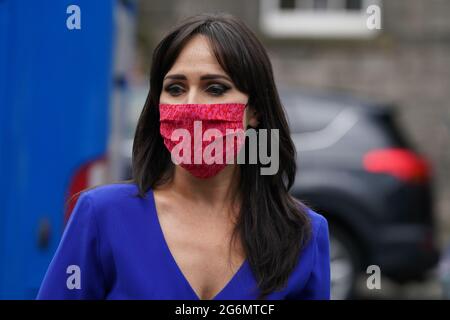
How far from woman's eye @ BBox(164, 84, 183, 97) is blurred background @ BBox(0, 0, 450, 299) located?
4.85ft

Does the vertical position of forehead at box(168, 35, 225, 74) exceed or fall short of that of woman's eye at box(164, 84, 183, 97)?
it exceeds it

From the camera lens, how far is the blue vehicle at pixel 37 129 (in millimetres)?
4273

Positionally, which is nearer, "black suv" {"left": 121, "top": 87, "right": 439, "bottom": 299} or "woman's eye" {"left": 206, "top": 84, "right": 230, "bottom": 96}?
"woman's eye" {"left": 206, "top": 84, "right": 230, "bottom": 96}

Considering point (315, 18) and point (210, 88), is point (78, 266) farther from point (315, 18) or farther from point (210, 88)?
point (315, 18)

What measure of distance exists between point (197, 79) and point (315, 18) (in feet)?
37.1

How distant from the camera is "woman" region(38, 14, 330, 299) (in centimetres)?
237

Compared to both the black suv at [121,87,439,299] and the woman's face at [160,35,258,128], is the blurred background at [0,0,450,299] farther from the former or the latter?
the woman's face at [160,35,258,128]

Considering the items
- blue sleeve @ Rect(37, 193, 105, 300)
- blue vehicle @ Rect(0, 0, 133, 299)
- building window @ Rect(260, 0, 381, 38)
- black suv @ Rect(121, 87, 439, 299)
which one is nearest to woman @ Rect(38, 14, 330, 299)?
blue sleeve @ Rect(37, 193, 105, 300)

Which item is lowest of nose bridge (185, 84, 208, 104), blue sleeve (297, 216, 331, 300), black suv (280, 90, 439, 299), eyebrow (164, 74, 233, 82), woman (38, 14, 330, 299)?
black suv (280, 90, 439, 299)

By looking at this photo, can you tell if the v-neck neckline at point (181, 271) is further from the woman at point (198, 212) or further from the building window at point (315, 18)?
the building window at point (315, 18)

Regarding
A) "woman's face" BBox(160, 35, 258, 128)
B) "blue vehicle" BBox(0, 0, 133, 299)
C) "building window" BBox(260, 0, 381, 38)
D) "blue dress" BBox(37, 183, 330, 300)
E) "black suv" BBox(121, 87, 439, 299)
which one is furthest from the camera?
"building window" BBox(260, 0, 381, 38)

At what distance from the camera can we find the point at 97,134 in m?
4.51

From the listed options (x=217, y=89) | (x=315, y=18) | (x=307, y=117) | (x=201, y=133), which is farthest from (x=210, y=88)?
(x=315, y=18)
